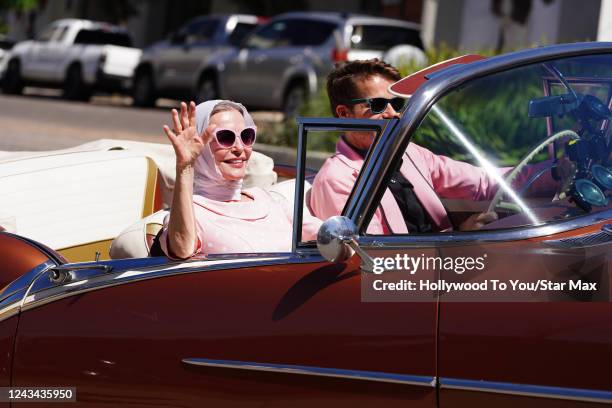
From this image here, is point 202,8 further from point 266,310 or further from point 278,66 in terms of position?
point 266,310

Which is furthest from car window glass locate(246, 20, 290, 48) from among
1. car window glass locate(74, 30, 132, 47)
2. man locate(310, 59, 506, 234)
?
man locate(310, 59, 506, 234)

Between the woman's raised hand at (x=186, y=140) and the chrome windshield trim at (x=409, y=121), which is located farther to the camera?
the woman's raised hand at (x=186, y=140)

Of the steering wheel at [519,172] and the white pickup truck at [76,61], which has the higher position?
the steering wheel at [519,172]

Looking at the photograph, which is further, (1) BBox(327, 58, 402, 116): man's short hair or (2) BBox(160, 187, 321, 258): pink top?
(1) BBox(327, 58, 402, 116): man's short hair

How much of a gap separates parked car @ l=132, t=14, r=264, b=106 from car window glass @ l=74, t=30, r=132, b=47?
2.61 m

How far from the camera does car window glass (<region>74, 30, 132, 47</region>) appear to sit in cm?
2511

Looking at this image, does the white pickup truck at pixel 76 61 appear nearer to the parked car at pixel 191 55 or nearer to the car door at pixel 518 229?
the parked car at pixel 191 55

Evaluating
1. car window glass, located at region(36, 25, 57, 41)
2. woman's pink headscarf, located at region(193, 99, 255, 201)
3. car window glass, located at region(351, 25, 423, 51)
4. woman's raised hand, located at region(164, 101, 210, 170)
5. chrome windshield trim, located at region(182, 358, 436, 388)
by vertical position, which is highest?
woman's raised hand, located at region(164, 101, 210, 170)

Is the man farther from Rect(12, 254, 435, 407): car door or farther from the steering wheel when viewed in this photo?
Rect(12, 254, 435, 407): car door

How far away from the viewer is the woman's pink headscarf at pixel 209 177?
3348mm

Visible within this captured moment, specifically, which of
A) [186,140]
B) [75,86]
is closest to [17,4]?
[75,86]

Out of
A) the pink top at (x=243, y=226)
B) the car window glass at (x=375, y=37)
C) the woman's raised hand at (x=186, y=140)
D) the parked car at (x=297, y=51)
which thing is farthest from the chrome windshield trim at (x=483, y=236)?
the car window glass at (x=375, y=37)

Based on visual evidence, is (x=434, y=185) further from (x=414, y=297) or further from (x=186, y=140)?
(x=186, y=140)

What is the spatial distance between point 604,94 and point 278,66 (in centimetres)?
1506
